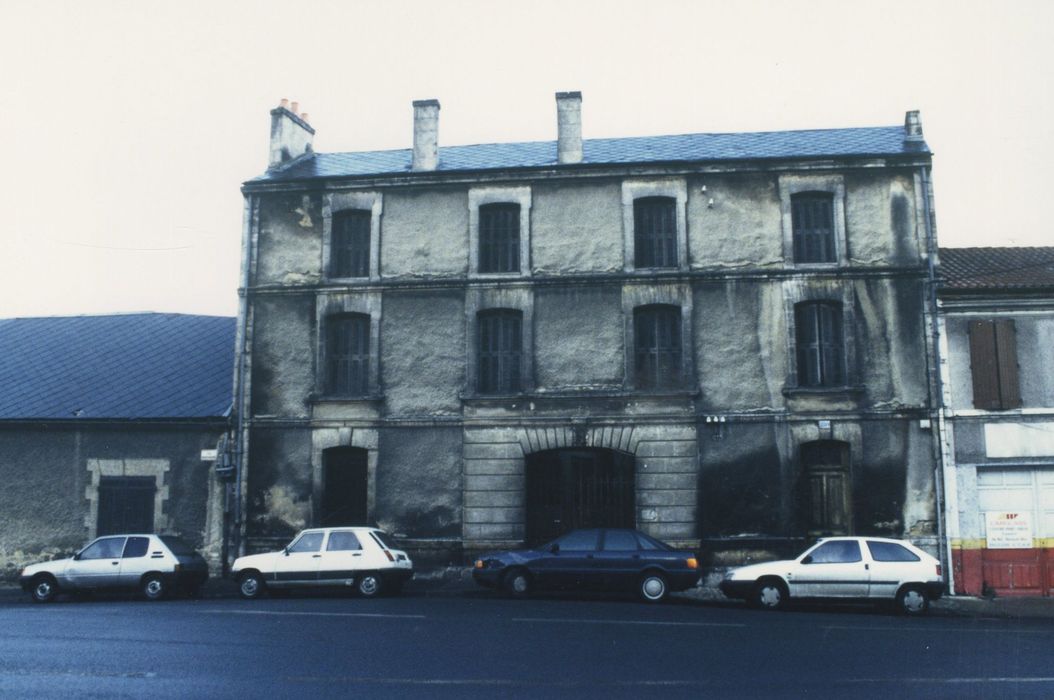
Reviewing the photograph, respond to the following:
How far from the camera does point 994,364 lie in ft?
64.8

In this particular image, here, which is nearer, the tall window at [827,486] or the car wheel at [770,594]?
the car wheel at [770,594]

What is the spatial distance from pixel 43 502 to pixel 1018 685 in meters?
20.6

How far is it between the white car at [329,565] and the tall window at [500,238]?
695 centimetres

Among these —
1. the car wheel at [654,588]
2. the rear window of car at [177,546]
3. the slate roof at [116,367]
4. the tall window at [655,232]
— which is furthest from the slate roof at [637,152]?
the car wheel at [654,588]

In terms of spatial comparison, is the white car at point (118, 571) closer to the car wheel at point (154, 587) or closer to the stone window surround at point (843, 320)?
the car wheel at point (154, 587)

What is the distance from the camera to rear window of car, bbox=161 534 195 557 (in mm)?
19016

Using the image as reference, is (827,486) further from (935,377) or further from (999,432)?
(999,432)

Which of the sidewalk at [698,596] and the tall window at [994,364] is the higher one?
→ the tall window at [994,364]

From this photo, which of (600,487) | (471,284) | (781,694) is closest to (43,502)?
(471,284)

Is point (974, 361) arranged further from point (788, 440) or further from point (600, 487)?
point (600, 487)

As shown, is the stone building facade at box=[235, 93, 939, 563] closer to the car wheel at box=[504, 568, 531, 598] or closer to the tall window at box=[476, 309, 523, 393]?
the tall window at box=[476, 309, 523, 393]

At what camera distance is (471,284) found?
21500 millimetres

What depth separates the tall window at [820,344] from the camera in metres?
20.5

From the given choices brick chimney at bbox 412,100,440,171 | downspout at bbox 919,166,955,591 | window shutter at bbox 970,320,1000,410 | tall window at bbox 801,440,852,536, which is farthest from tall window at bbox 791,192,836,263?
brick chimney at bbox 412,100,440,171
